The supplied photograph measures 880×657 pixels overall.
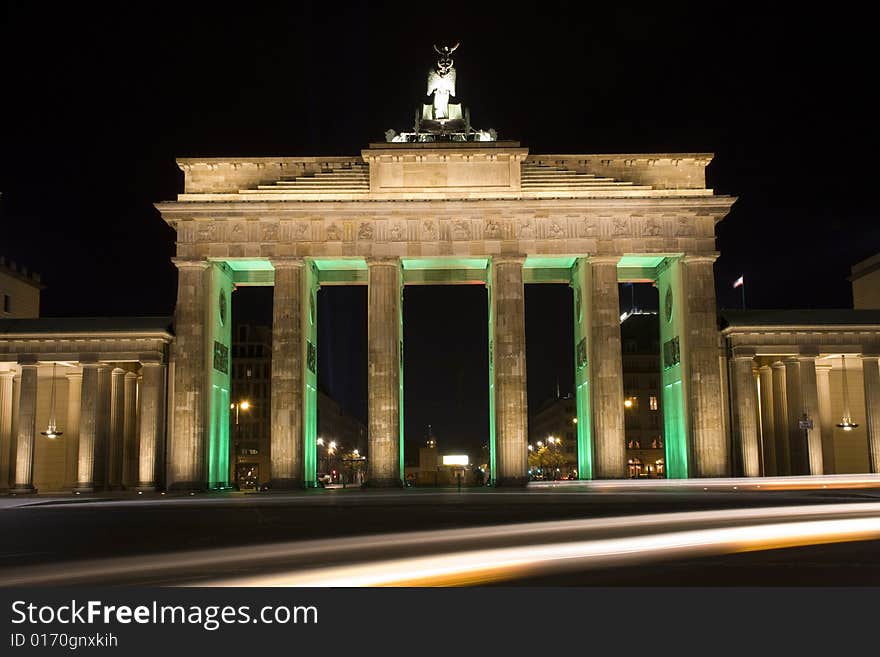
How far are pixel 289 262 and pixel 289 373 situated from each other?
21.1 ft

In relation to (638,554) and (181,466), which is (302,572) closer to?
(638,554)

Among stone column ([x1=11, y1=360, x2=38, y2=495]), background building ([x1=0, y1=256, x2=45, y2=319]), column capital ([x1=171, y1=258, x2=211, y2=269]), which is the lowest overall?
stone column ([x1=11, y1=360, x2=38, y2=495])

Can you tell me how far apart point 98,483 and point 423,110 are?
29.8 m

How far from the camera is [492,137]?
2189 inches

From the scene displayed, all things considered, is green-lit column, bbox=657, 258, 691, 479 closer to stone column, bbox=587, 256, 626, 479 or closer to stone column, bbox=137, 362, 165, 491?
stone column, bbox=587, 256, 626, 479

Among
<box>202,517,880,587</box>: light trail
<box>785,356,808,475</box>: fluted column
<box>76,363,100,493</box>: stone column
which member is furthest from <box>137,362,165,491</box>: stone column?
<box>202,517,880,587</box>: light trail

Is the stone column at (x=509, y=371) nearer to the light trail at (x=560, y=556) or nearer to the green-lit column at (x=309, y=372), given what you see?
the green-lit column at (x=309, y=372)

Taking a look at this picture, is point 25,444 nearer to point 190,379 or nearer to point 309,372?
point 190,379

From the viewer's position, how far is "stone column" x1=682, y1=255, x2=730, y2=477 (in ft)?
167

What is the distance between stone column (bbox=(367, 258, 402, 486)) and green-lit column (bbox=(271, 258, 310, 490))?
3.99 m

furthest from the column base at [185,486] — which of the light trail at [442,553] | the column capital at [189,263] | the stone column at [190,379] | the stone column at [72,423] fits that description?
the light trail at [442,553]

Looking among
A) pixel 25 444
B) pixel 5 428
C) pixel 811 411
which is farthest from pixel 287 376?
pixel 811 411

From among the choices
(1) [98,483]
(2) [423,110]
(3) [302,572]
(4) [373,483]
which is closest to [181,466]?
(1) [98,483]

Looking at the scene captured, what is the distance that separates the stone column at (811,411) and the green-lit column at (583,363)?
40.7 ft
